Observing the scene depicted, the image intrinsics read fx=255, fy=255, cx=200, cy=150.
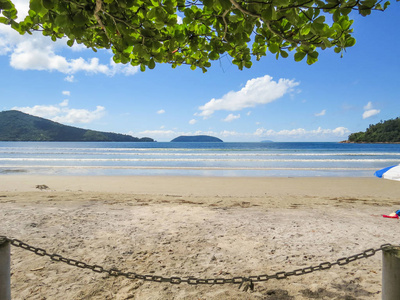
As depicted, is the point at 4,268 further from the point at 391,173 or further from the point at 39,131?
the point at 39,131

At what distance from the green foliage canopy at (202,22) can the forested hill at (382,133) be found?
132 metres

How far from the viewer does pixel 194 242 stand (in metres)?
4.79

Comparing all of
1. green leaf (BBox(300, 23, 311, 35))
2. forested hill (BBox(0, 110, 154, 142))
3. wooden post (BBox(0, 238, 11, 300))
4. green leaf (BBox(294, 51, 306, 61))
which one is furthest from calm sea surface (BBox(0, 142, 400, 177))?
forested hill (BBox(0, 110, 154, 142))

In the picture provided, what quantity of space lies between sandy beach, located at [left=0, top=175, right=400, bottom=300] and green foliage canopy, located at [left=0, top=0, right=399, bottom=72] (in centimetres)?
303

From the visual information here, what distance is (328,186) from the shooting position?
41.1 feet

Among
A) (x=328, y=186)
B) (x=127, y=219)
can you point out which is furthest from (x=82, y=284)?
(x=328, y=186)

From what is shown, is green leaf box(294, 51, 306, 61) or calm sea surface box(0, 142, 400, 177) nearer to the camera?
green leaf box(294, 51, 306, 61)

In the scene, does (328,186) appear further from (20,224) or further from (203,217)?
(20,224)

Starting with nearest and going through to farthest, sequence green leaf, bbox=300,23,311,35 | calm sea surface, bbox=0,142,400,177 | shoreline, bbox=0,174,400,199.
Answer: green leaf, bbox=300,23,311,35 < shoreline, bbox=0,174,400,199 < calm sea surface, bbox=0,142,400,177

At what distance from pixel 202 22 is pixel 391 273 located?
3290 millimetres

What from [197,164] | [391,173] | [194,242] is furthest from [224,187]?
[197,164]

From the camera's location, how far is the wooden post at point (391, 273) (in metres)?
2.16

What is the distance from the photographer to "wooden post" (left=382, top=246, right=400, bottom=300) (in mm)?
2158

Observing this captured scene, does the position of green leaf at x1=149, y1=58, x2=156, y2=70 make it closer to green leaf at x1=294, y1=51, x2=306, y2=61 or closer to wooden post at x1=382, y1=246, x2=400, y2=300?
green leaf at x1=294, y1=51, x2=306, y2=61
